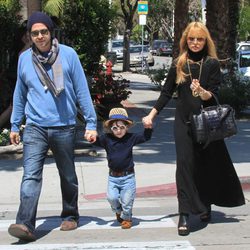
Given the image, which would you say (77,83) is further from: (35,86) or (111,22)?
(111,22)

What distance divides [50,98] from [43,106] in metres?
0.09

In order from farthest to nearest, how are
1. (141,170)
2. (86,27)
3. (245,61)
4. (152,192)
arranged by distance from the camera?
(245,61), (86,27), (141,170), (152,192)

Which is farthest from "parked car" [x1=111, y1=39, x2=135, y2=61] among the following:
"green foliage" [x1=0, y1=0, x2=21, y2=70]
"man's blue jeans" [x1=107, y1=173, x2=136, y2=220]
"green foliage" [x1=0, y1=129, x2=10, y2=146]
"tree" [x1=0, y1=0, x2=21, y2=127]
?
"man's blue jeans" [x1=107, y1=173, x2=136, y2=220]

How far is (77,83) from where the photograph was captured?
5668 millimetres

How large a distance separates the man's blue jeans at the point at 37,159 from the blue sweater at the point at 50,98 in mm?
87

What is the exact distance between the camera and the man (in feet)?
18.1

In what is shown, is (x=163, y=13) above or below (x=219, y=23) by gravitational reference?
above

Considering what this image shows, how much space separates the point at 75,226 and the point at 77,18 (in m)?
10.0

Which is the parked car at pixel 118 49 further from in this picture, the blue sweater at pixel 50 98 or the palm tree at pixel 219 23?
the blue sweater at pixel 50 98

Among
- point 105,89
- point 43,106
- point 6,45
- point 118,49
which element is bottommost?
point 118,49

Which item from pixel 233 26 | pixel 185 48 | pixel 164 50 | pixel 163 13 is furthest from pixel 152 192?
pixel 164 50

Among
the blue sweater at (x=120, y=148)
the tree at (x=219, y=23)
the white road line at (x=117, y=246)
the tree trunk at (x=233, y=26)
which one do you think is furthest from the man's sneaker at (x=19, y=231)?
the tree trunk at (x=233, y=26)

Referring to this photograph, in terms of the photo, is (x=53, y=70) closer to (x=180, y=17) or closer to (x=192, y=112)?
(x=192, y=112)

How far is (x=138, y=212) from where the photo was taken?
705 centimetres
